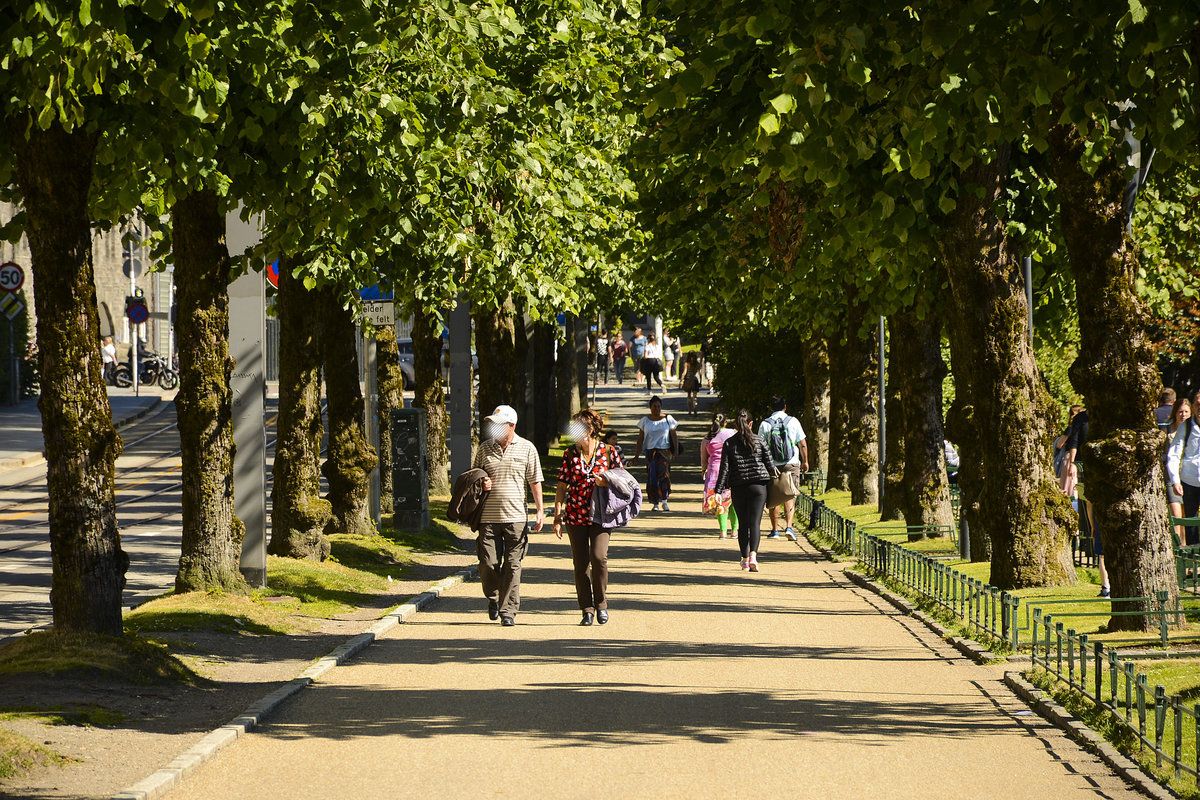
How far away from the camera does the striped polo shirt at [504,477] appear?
1473cm

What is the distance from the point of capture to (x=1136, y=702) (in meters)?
8.97

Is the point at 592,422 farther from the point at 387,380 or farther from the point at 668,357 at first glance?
the point at 668,357

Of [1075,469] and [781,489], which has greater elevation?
[1075,469]

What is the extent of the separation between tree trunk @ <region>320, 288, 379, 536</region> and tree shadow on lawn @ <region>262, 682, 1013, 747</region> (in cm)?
882

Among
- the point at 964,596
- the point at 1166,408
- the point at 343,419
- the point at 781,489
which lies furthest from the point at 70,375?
the point at 1166,408

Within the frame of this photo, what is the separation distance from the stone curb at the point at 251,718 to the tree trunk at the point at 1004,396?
5756 millimetres

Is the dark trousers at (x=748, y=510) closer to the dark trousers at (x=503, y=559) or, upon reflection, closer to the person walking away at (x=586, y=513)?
the person walking away at (x=586, y=513)

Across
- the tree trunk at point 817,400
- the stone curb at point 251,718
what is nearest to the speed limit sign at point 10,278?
the tree trunk at point 817,400

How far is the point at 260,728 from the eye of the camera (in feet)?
31.2

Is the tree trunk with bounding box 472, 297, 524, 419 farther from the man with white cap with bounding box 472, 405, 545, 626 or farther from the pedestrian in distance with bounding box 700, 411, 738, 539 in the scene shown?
the man with white cap with bounding box 472, 405, 545, 626

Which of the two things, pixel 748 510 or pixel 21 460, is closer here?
pixel 748 510

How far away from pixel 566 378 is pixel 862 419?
67.1ft

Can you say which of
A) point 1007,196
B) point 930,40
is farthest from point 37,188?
point 1007,196

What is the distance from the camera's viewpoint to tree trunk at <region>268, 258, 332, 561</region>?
17516 millimetres
